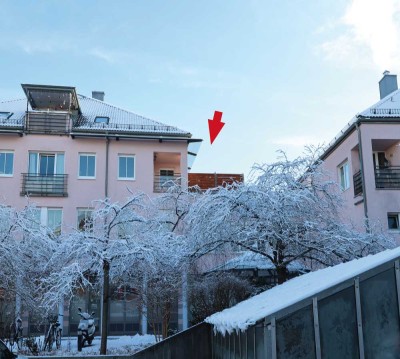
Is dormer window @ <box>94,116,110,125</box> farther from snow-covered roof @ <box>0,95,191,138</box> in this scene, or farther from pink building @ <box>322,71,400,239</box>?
pink building @ <box>322,71,400,239</box>

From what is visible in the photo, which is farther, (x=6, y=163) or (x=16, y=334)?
(x=6, y=163)

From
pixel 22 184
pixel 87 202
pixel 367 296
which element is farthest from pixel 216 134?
pixel 367 296

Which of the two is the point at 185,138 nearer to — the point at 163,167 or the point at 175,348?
the point at 163,167

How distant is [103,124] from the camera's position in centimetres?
2827

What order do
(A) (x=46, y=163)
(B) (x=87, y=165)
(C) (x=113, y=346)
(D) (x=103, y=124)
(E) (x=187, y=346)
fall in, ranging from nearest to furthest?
(E) (x=187, y=346) < (C) (x=113, y=346) < (A) (x=46, y=163) < (B) (x=87, y=165) < (D) (x=103, y=124)

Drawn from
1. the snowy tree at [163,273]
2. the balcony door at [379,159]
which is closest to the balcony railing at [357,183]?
the balcony door at [379,159]

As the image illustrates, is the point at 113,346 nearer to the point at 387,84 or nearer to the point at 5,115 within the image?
the point at 5,115

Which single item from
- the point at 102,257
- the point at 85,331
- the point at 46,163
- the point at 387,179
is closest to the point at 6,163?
the point at 46,163

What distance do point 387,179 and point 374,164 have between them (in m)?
1.87

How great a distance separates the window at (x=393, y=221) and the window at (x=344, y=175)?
117 inches

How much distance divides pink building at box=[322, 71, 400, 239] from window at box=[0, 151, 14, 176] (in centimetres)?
1632

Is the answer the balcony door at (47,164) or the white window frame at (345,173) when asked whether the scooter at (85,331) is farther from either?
the white window frame at (345,173)

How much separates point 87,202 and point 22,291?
9165mm

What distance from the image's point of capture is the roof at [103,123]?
2736 cm
